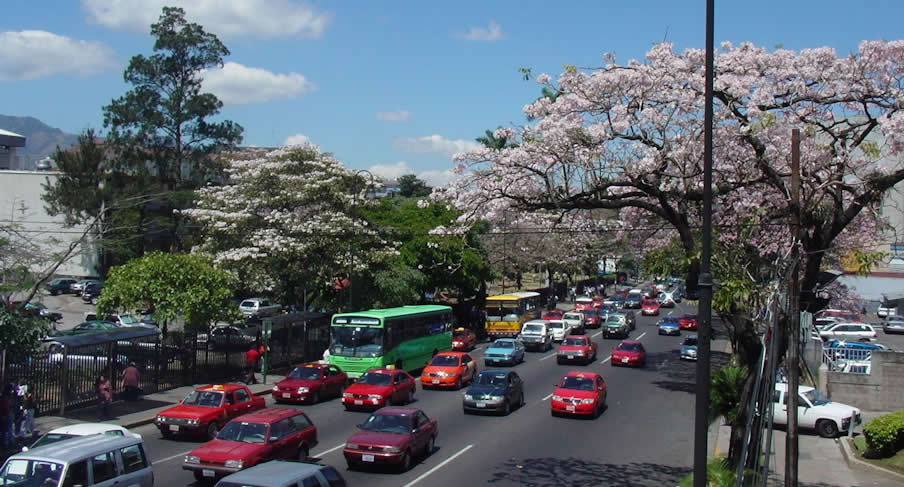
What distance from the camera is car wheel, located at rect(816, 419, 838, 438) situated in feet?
79.3

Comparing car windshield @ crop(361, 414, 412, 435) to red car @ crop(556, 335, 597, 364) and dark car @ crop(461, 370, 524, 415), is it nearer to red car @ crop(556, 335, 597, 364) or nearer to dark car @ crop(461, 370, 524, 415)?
dark car @ crop(461, 370, 524, 415)

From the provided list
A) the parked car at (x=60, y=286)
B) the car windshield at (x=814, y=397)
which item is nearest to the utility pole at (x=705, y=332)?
the car windshield at (x=814, y=397)

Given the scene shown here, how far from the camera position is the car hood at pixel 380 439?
17.2 meters

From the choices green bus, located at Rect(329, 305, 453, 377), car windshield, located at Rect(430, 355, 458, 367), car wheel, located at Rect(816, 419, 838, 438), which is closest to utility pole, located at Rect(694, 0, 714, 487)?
car wheel, located at Rect(816, 419, 838, 438)

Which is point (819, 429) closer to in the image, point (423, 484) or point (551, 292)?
point (423, 484)

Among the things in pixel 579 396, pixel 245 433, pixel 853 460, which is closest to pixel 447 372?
pixel 579 396

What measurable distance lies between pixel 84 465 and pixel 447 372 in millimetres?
19291

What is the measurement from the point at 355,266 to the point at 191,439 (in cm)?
1921

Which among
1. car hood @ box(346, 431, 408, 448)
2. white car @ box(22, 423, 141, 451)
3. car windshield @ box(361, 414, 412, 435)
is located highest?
white car @ box(22, 423, 141, 451)

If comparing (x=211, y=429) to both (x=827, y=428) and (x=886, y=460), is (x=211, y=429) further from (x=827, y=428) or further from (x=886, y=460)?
(x=827, y=428)

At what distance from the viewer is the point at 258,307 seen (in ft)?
196

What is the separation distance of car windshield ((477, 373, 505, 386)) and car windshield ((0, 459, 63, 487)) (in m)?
15.8

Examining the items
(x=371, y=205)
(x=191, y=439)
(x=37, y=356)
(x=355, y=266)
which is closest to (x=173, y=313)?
(x=37, y=356)

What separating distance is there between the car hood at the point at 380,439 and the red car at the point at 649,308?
186 ft
